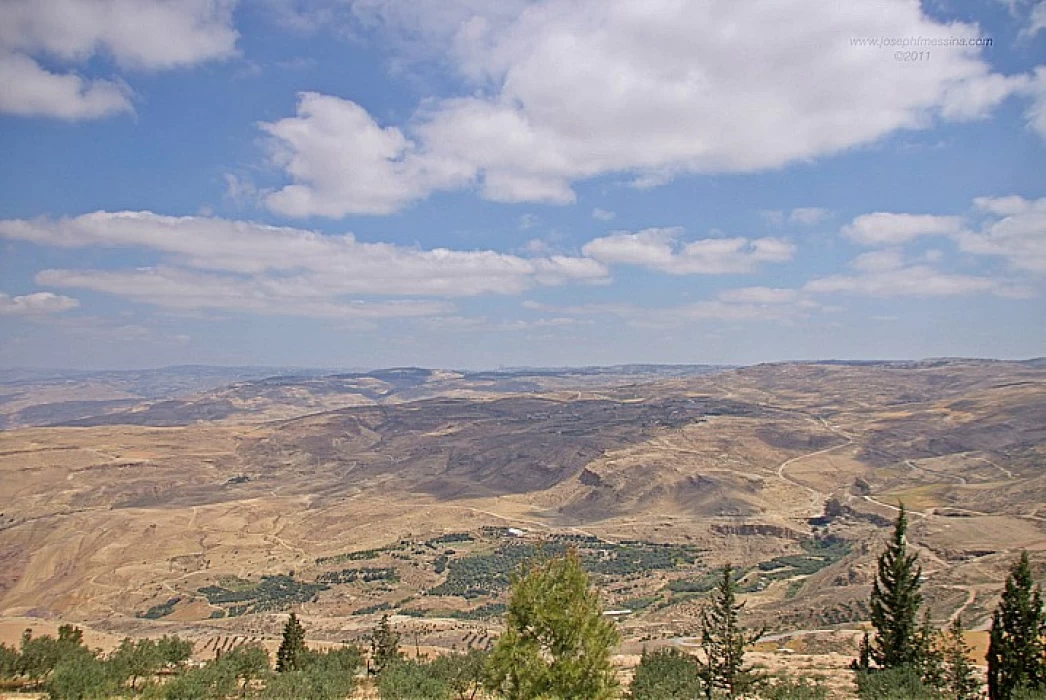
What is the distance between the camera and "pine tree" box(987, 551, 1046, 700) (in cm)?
2812

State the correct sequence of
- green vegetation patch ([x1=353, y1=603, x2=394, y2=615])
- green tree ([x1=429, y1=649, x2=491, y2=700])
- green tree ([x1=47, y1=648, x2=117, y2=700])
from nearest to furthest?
green tree ([x1=47, y1=648, x2=117, y2=700]) → green tree ([x1=429, y1=649, x2=491, y2=700]) → green vegetation patch ([x1=353, y1=603, x2=394, y2=615])

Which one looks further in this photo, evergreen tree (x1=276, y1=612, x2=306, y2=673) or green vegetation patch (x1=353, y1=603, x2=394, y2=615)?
green vegetation patch (x1=353, y1=603, x2=394, y2=615)

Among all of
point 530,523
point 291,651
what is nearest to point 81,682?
point 291,651

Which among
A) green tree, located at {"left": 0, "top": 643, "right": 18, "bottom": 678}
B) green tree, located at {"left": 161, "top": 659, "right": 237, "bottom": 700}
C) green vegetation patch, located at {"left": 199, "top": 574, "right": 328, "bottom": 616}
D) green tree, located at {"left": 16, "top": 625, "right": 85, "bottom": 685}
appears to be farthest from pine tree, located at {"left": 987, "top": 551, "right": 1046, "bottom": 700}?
green vegetation patch, located at {"left": 199, "top": 574, "right": 328, "bottom": 616}

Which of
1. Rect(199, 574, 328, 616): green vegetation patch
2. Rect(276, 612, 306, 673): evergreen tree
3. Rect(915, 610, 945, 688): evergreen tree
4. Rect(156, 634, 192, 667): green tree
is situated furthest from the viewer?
Rect(199, 574, 328, 616): green vegetation patch

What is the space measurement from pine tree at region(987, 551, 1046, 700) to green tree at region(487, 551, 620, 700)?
19.6 metres

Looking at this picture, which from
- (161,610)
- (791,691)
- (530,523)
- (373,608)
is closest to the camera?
(791,691)

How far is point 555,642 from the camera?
1897 cm

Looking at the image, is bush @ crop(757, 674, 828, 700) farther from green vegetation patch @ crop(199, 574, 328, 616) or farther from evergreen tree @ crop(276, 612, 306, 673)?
green vegetation patch @ crop(199, 574, 328, 616)

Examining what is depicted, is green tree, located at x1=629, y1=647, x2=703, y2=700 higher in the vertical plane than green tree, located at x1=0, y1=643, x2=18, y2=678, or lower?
higher

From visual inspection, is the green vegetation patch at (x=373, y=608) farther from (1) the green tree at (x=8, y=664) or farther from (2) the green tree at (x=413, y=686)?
(2) the green tree at (x=413, y=686)

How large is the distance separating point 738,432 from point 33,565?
15092 cm

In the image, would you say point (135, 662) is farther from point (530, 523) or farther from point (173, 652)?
point (530, 523)

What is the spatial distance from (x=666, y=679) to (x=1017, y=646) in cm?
1406
